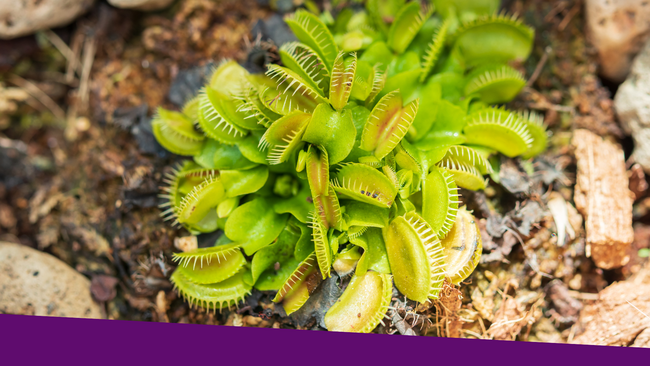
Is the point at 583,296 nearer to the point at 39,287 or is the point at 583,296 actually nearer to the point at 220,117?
the point at 220,117

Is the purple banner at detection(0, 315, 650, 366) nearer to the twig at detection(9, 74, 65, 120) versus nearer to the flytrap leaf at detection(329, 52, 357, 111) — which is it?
the flytrap leaf at detection(329, 52, 357, 111)

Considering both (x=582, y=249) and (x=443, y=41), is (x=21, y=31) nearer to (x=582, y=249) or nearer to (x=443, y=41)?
(x=443, y=41)

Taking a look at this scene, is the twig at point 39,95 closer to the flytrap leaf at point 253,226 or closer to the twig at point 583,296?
the flytrap leaf at point 253,226

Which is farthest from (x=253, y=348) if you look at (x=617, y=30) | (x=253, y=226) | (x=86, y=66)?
(x=617, y=30)

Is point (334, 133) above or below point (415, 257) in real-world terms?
above

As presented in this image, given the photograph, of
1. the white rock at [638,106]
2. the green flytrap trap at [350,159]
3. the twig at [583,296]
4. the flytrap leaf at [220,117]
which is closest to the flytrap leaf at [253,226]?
the green flytrap trap at [350,159]

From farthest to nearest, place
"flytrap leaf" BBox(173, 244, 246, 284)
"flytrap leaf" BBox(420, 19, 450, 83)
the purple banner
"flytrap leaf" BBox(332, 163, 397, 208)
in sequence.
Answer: "flytrap leaf" BBox(420, 19, 450, 83) < "flytrap leaf" BBox(173, 244, 246, 284) < "flytrap leaf" BBox(332, 163, 397, 208) < the purple banner

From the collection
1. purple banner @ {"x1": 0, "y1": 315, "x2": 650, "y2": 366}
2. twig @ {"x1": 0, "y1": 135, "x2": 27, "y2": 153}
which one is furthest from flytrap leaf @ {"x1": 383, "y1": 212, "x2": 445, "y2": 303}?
twig @ {"x1": 0, "y1": 135, "x2": 27, "y2": 153}
